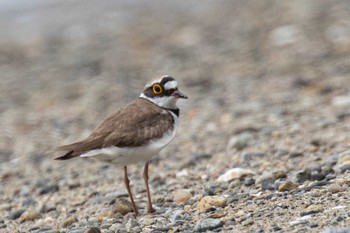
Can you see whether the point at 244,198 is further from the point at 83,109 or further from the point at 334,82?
the point at 83,109

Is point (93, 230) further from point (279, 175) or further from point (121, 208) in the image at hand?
point (279, 175)

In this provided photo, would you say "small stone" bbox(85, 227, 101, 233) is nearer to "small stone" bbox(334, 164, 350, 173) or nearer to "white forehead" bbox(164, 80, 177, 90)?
"white forehead" bbox(164, 80, 177, 90)

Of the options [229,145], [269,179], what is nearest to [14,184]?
[229,145]

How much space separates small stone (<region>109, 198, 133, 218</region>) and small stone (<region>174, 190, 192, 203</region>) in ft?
1.23

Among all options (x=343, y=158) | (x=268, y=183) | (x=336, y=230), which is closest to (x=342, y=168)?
(x=343, y=158)

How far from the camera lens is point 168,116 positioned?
6.21m

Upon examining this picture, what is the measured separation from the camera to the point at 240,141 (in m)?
8.03

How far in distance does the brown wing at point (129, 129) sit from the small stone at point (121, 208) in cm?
60

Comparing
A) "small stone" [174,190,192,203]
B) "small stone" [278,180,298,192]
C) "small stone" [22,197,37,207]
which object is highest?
"small stone" [22,197,37,207]

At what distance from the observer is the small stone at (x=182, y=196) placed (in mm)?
6246

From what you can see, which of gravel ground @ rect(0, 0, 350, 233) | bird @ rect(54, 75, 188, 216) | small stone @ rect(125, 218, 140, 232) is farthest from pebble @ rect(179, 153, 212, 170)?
small stone @ rect(125, 218, 140, 232)

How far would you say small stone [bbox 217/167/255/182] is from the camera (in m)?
6.68

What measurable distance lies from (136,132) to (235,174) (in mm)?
1227

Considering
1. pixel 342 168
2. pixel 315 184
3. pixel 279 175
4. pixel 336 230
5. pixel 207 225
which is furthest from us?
pixel 279 175
